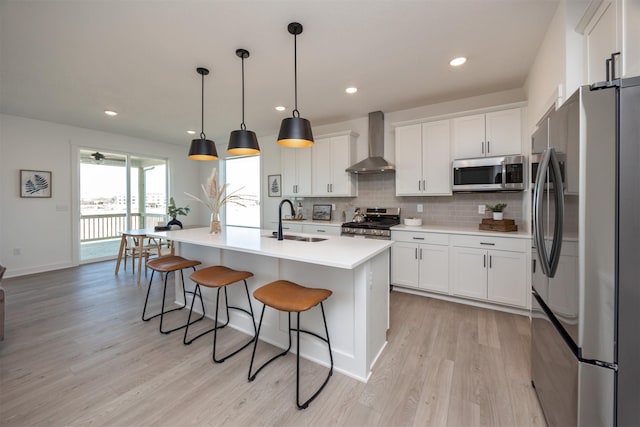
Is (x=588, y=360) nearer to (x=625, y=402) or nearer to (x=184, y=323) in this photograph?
(x=625, y=402)

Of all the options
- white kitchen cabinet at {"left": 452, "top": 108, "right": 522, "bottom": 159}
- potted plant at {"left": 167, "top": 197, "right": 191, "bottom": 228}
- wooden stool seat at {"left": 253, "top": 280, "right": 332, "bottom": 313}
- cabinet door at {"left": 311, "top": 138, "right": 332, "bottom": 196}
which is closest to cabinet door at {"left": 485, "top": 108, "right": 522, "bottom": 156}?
white kitchen cabinet at {"left": 452, "top": 108, "right": 522, "bottom": 159}

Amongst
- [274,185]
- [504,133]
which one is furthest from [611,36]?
[274,185]

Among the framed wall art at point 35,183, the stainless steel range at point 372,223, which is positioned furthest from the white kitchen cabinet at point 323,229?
the framed wall art at point 35,183

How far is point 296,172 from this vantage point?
487cm

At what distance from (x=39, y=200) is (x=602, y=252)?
6914 millimetres

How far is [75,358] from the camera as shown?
82.5 inches

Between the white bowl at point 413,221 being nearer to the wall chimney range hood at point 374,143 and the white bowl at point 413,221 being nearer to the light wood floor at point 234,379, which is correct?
the wall chimney range hood at point 374,143

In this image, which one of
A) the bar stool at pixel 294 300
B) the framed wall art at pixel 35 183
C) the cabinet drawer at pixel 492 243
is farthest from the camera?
the framed wall art at pixel 35 183

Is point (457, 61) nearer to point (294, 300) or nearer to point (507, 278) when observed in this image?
point (507, 278)

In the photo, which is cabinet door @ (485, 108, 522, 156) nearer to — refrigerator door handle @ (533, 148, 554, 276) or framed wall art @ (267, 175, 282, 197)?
refrigerator door handle @ (533, 148, 554, 276)

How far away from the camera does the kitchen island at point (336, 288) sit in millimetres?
1832

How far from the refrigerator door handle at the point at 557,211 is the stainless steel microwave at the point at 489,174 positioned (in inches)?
79.4

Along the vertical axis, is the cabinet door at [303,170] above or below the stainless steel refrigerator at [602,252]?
above

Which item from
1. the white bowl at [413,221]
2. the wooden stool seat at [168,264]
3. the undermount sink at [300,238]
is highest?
the white bowl at [413,221]
